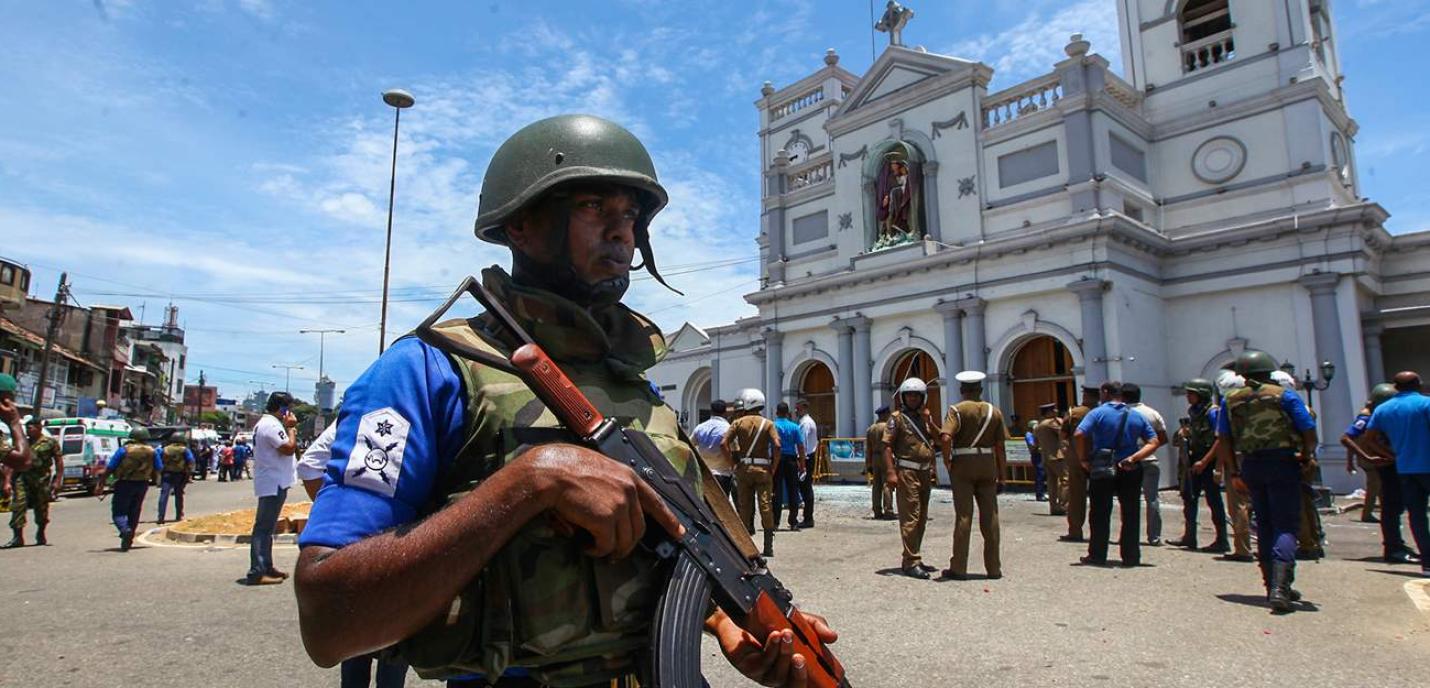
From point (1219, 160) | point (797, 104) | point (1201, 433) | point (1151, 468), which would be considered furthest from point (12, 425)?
point (797, 104)

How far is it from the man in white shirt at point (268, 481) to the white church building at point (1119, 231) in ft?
50.5

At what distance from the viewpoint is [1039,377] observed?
1797 centimetres

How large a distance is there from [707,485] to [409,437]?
0.72m

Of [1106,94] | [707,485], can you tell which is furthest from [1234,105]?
[707,485]

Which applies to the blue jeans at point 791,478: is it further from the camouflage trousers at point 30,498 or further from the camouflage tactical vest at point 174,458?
the camouflage trousers at point 30,498

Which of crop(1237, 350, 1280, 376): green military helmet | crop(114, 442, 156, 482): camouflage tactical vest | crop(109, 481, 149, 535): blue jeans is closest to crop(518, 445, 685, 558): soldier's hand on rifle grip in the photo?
crop(1237, 350, 1280, 376): green military helmet

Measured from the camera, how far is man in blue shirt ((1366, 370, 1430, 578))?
650 centimetres

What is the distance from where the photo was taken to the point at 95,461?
19.8 meters

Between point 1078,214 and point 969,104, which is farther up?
point 969,104

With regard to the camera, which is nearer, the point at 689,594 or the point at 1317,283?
the point at 689,594

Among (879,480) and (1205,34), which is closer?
(879,480)

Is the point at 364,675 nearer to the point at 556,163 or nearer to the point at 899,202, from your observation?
the point at 556,163

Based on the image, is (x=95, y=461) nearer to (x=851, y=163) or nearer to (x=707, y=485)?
(x=851, y=163)

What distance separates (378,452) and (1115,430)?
25.8 ft
